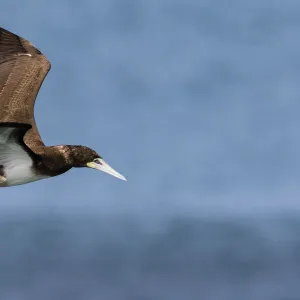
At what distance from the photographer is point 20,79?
65.6 ft

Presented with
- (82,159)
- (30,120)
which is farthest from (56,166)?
(30,120)

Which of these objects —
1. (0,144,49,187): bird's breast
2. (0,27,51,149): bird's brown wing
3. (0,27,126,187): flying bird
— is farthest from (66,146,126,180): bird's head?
(0,27,51,149): bird's brown wing

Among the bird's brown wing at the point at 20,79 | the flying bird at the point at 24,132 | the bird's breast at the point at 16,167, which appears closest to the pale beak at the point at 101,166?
the flying bird at the point at 24,132

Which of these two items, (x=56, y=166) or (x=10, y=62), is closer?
(x=56, y=166)

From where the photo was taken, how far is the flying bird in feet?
54.1

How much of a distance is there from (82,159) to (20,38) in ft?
15.8

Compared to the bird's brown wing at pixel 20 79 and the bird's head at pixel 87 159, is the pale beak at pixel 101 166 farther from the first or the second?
the bird's brown wing at pixel 20 79

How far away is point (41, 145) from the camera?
1867 centimetres

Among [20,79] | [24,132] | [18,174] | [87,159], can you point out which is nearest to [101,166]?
[87,159]

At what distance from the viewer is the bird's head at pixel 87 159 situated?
17.6 m

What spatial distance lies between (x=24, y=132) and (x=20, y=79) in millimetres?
5097

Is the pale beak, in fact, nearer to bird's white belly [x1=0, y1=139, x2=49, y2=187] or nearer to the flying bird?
the flying bird

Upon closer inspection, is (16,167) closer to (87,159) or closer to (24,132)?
(87,159)

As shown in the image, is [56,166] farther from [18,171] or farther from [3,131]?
[3,131]
